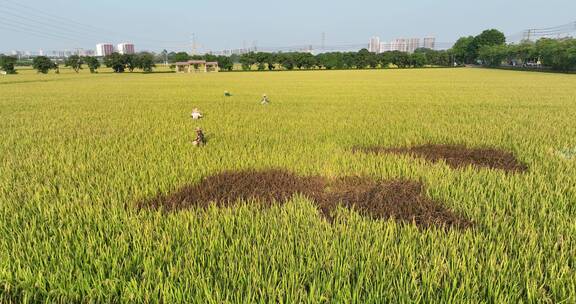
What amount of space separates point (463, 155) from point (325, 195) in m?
3.02

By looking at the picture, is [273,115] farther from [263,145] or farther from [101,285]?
[101,285]

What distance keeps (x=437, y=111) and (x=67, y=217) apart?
1103cm

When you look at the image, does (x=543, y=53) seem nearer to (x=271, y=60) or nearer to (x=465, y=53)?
(x=465, y=53)

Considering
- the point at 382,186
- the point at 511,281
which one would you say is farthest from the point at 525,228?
the point at 382,186

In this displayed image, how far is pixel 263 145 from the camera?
6.27 metres

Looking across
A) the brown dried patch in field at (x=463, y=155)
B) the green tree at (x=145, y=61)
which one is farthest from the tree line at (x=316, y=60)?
the brown dried patch in field at (x=463, y=155)

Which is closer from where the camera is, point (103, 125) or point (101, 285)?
point (101, 285)

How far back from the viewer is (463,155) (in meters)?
5.47

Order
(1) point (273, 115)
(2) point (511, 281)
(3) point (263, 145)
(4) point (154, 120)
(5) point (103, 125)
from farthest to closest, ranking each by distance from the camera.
A: 1. (1) point (273, 115)
2. (4) point (154, 120)
3. (5) point (103, 125)
4. (3) point (263, 145)
5. (2) point (511, 281)

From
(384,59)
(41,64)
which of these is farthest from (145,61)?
(384,59)

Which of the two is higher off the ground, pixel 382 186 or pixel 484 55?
pixel 484 55

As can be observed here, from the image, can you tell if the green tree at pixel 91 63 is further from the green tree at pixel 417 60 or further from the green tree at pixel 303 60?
the green tree at pixel 417 60

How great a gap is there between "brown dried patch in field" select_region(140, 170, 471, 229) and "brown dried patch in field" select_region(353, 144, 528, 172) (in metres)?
1.53

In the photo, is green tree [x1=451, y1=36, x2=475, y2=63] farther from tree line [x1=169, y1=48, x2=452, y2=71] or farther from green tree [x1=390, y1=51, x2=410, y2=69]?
green tree [x1=390, y1=51, x2=410, y2=69]
